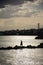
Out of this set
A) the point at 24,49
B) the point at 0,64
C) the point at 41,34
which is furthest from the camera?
the point at 41,34

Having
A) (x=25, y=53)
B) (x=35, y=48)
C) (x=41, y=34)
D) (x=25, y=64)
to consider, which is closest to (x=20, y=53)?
(x=25, y=53)

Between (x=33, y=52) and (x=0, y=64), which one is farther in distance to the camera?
(x=33, y=52)

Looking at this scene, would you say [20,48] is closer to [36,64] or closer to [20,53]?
[20,53]

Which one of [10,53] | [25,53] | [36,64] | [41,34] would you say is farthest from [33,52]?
[41,34]

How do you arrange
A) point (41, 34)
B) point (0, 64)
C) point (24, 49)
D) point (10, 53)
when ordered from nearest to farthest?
point (0, 64), point (10, 53), point (24, 49), point (41, 34)

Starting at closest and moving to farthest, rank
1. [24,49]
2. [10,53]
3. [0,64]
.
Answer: [0,64]
[10,53]
[24,49]

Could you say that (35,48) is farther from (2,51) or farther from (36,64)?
(36,64)

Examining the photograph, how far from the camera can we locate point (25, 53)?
7069 cm

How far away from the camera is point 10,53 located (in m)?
68.1

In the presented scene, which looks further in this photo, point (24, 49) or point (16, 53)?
point (24, 49)

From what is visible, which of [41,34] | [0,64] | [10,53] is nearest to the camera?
[0,64]

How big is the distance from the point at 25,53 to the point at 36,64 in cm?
2529

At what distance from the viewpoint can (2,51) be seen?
7075cm

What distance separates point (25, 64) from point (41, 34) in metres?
120
